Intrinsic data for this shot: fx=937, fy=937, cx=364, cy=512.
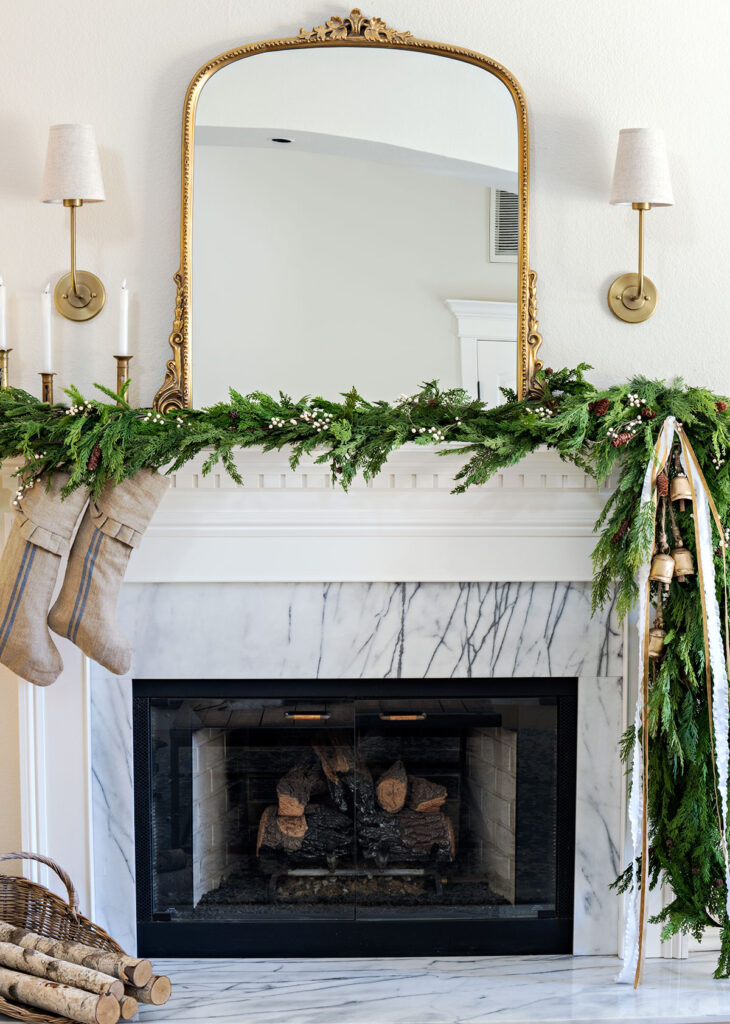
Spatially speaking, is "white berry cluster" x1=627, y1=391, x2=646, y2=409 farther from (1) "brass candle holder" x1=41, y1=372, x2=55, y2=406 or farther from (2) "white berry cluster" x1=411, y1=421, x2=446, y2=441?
(1) "brass candle holder" x1=41, y1=372, x2=55, y2=406

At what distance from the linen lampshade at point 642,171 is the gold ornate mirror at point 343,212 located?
0.21 m

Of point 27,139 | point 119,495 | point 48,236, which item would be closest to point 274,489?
point 119,495

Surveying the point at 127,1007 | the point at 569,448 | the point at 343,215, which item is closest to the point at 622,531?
the point at 569,448

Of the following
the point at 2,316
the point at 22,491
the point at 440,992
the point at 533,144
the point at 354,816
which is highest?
the point at 533,144

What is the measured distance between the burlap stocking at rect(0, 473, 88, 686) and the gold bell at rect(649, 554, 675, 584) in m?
1.21

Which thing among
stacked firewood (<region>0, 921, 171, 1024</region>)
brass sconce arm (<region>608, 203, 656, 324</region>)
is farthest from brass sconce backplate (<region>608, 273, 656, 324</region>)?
stacked firewood (<region>0, 921, 171, 1024</region>)

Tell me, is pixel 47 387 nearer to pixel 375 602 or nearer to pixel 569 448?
pixel 375 602

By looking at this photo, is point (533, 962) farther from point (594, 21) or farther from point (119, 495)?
point (594, 21)

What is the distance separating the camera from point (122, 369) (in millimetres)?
2045

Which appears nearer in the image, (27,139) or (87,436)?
(87,436)

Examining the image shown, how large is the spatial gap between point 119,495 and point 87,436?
14 cm

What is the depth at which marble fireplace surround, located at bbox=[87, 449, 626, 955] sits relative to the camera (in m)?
2.08

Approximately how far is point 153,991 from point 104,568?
865mm

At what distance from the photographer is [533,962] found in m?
2.18
